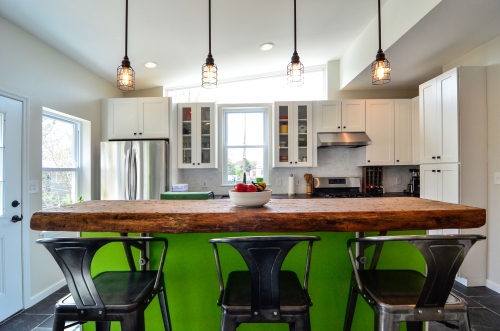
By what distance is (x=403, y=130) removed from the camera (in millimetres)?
3697

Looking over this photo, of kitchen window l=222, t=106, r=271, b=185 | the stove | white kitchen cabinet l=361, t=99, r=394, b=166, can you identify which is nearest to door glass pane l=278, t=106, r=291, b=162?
kitchen window l=222, t=106, r=271, b=185

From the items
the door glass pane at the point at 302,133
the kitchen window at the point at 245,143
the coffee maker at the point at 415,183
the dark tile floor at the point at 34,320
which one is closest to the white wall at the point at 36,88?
the dark tile floor at the point at 34,320

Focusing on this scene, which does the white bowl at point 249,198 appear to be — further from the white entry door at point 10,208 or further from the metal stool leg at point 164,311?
the white entry door at point 10,208

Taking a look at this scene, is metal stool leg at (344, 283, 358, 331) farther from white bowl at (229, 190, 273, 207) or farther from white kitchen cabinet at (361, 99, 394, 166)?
white kitchen cabinet at (361, 99, 394, 166)

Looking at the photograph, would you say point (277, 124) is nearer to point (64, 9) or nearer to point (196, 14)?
point (196, 14)

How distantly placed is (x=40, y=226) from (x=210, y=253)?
86cm

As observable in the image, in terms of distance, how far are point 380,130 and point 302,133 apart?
117cm

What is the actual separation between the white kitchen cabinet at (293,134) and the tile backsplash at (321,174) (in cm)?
32

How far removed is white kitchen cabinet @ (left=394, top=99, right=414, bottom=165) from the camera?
3.69m

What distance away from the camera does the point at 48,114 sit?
9.11 feet

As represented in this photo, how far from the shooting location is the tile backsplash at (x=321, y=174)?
13.1 feet

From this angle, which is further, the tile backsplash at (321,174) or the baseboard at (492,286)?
the tile backsplash at (321,174)

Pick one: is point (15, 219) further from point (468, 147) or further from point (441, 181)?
point (468, 147)

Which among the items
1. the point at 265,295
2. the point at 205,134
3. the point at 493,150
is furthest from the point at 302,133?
the point at 265,295
